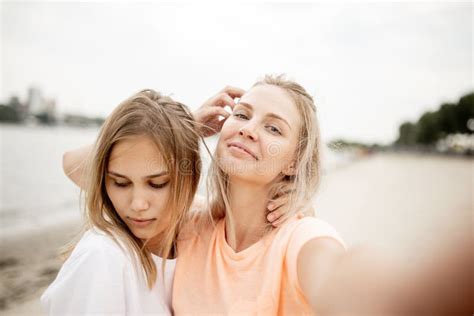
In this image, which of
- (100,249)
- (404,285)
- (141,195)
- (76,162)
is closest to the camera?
(404,285)

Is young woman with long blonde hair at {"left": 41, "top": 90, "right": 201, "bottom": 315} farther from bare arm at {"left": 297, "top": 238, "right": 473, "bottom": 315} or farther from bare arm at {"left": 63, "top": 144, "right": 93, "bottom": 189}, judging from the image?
bare arm at {"left": 297, "top": 238, "right": 473, "bottom": 315}

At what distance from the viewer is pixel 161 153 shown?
2.55 m

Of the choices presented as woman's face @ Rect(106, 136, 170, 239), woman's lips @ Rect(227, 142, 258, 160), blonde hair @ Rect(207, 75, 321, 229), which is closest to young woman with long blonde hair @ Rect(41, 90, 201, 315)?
woman's face @ Rect(106, 136, 170, 239)

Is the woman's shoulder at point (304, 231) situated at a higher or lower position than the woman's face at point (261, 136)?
lower

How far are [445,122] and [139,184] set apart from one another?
7729 centimetres

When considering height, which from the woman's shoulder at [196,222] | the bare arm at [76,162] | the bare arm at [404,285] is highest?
the bare arm at [404,285]

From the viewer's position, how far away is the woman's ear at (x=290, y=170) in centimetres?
276

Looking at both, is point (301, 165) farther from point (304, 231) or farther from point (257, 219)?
point (304, 231)

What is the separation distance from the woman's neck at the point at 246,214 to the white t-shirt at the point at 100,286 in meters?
0.67

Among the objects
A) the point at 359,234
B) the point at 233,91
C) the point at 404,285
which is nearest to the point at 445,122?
the point at 359,234

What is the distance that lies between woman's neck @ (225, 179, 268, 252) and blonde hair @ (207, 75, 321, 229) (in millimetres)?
57

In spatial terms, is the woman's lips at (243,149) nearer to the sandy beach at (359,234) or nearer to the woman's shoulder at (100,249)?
the sandy beach at (359,234)

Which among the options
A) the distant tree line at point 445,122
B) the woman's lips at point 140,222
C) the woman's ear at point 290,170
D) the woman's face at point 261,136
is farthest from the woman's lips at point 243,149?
the distant tree line at point 445,122

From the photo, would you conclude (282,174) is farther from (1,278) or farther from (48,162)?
(48,162)
